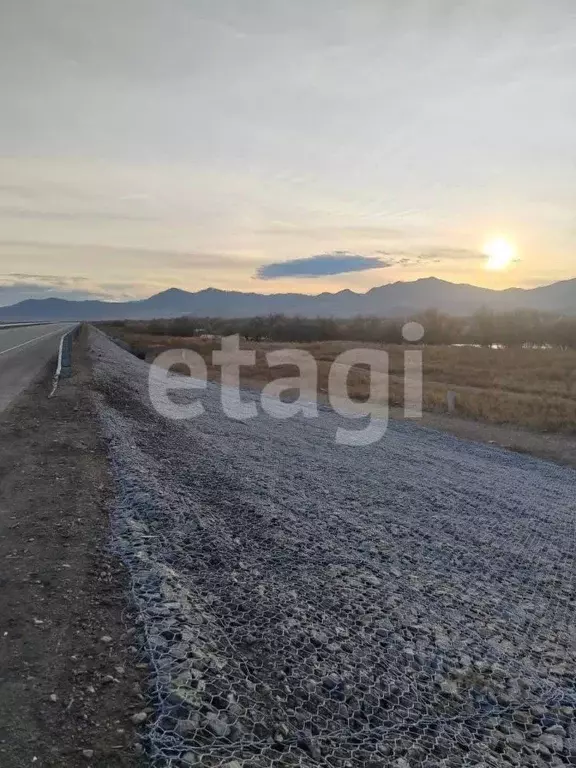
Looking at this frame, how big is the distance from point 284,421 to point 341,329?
82.5 meters

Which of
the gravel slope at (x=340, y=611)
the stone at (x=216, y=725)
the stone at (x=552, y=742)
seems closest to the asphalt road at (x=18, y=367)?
the gravel slope at (x=340, y=611)

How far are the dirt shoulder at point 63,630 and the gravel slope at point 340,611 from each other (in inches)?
9.5

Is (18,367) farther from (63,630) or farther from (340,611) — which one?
(63,630)

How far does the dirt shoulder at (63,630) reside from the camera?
358 cm

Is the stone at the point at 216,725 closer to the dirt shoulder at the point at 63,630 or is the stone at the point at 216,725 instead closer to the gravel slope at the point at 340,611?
the gravel slope at the point at 340,611

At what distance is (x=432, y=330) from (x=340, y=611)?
302ft

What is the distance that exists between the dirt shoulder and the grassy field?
19.4 m

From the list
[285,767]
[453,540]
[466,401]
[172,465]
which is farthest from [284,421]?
[285,767]

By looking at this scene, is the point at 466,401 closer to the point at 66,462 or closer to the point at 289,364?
the point at 289,364

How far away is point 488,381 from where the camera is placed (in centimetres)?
3806

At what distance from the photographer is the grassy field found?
2478 centimetres

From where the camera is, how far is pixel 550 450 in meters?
19.1

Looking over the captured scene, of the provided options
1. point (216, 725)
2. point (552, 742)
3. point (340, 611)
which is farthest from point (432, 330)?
point (216, 725)

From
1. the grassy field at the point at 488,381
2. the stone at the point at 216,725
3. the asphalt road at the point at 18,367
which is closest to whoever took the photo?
the stone at the point at 216,725
